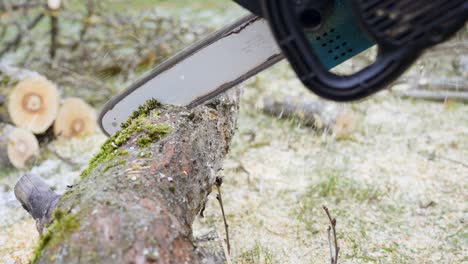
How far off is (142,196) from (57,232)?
25 cm

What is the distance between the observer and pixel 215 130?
2.14 meters


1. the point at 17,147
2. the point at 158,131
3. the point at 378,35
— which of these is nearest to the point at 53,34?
the point at 17,147

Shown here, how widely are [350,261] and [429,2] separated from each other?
131 cm

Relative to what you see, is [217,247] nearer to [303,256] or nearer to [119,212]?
[119,212]

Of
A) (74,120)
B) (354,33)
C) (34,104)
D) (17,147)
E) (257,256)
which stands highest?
(354,33)

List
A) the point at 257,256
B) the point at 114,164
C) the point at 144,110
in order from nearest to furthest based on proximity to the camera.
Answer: the point at 114,164 → the point at 144,110 → the point at 257,256

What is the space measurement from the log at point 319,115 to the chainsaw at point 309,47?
189 centimetres

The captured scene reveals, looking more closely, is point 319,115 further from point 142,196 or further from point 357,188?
point 142,196

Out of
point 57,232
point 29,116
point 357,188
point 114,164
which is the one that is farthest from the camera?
point 29,116

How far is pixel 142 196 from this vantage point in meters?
1.43

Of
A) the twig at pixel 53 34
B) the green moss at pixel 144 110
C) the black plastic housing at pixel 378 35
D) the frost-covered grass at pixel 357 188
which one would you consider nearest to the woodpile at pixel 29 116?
the twig at pixel 53 34

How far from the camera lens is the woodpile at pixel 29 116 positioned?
3.29 meters

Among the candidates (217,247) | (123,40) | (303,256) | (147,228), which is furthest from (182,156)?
(123,40)

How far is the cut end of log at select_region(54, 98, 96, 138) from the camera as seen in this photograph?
146 inches
